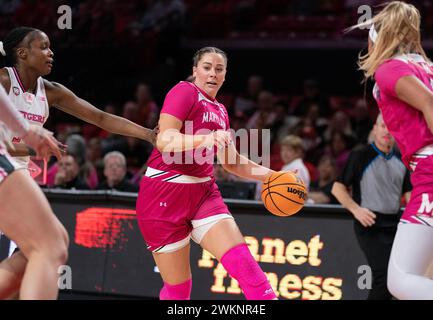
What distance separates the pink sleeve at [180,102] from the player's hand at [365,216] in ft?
7.92

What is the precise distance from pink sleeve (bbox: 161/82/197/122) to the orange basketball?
2.42 ft

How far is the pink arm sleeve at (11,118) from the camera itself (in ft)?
12.3

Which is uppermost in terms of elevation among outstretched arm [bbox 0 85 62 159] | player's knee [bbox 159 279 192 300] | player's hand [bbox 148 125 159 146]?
outstretched arm [bbox 0 85 62 159]

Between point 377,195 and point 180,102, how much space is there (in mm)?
2684

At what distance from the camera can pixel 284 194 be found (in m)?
5.13

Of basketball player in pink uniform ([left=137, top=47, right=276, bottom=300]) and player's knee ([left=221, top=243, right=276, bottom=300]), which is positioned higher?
basketball player in pink uniform ([left=137, top=47, right=276, bottom=300])

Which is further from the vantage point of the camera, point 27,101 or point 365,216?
point 365,216

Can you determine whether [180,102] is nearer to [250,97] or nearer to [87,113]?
[87,113]

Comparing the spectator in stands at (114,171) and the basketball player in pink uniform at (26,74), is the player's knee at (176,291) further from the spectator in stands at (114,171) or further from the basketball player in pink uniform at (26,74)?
the spectator in stands at (114,171)

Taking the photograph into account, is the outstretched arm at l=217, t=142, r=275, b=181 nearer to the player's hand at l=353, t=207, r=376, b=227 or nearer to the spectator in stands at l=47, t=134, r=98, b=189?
the player's hand at l=353, t=207, r=376, b=227

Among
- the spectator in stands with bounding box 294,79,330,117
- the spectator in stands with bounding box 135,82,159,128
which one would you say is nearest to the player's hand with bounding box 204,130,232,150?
the spectator in stands with bounding box 135,82,159,128

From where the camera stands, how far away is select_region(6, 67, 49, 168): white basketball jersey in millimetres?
4993

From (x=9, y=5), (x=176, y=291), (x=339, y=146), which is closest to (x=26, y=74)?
(x=176, y=291)
